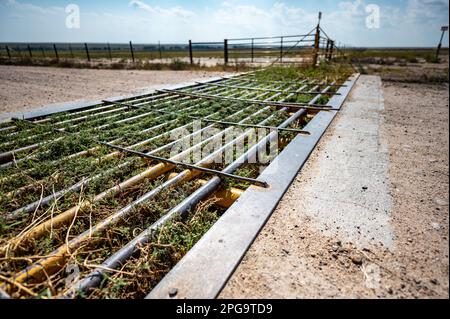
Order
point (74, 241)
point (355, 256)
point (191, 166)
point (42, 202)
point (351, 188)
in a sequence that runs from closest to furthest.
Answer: point (355, 256)
point (74, 241)
point (42, 202)
point (351, 188)
point (191, 166)

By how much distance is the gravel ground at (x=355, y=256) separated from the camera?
1150mm

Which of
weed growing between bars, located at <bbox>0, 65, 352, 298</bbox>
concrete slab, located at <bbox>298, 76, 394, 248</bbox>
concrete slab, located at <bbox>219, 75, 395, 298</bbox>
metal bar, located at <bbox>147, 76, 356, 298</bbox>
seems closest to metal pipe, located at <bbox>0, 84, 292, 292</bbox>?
weed growing between bars, located at <bbox>0, 65, 352, 298</bbox>

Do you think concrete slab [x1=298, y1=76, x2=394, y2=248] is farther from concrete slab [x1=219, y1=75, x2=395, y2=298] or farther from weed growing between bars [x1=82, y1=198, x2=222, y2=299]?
weed growing between bars [x1=82, y1=198, x2=222, y2=299]

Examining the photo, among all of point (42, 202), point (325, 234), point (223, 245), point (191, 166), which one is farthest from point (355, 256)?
point (42, 202)

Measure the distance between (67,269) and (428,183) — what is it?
2.53 metres

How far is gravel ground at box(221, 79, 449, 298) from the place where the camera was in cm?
115

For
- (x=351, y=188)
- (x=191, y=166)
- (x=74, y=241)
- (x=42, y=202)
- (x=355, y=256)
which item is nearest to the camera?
(x=355, y=256)

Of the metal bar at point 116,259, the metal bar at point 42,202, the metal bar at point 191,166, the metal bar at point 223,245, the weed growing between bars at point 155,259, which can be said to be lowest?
the weed growing between bars at point 155,259

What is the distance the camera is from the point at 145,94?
17.5 ft

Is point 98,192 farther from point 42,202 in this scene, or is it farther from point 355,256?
point 355,256

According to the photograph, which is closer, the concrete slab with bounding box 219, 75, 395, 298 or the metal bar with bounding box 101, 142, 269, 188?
the concrete slab with bounding box 219, 75, 395, 298

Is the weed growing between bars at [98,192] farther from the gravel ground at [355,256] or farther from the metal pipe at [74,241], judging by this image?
the gravel ground at [355,256]

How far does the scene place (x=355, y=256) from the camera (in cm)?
134

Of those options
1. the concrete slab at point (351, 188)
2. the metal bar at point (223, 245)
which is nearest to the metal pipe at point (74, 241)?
the metal bar at point (223, 245)
